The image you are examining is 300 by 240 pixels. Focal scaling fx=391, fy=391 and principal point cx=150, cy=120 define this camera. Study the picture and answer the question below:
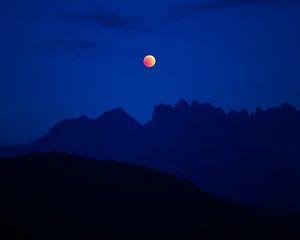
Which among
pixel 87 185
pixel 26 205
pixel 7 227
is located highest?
pixel 87 185

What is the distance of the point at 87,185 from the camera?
365ft

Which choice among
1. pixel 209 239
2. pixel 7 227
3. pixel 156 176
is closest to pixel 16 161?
pixel 156 176

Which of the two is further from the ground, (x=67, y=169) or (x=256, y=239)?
(x=67, y=169)

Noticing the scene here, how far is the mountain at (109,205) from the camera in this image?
89.8 m

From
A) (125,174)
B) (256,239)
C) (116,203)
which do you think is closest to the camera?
(256,239)

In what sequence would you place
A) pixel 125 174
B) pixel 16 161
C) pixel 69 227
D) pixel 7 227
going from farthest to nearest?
1. pixel 125 174
2. pixel 16 161
3. pixel 69 227
4. pixel 7 227

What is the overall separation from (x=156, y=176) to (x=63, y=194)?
35.2 metres

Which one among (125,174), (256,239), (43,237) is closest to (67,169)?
(125,174)

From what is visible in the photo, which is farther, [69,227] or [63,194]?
[63,194]

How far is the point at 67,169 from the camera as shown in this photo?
117812 mm

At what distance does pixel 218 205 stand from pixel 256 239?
2106 centimetres

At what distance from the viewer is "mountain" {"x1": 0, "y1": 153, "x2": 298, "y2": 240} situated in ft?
294

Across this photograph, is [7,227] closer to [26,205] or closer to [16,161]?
[26,205]

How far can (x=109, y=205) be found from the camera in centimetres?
10388
